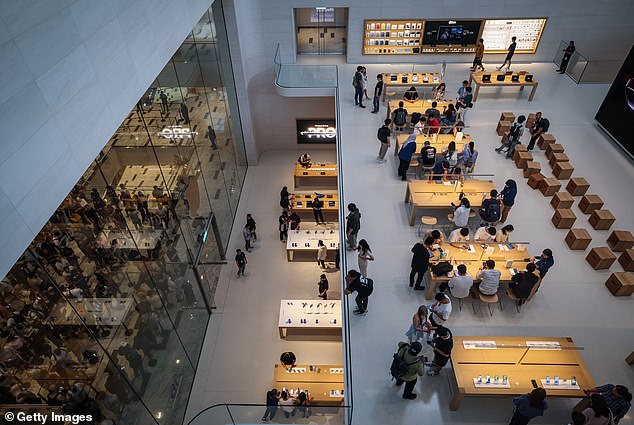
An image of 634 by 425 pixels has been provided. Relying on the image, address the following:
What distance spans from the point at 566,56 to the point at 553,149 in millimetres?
6401

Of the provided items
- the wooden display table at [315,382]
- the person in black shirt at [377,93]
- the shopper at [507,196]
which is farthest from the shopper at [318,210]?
the shopper at [507,196]

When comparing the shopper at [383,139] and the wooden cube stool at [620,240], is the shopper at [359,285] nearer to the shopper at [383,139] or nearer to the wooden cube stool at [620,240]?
the shopper at [383,139]

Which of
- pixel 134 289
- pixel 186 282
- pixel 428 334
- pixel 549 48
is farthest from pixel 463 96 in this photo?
pixel 134 289

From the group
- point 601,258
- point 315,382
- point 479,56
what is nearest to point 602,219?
point 601,258

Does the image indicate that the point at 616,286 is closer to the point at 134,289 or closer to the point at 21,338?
the point at 134,289

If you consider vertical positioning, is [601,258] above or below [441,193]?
below

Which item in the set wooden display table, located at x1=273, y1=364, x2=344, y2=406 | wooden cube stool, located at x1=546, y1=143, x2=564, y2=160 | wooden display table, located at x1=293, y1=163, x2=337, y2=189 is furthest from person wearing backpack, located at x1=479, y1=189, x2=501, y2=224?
wooden display table, located at x1=293, y1=163, x2=337, y2=189

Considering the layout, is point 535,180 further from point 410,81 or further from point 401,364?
point 401,364

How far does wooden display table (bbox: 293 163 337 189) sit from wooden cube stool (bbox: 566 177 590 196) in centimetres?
890

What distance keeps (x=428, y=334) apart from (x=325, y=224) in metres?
8.64

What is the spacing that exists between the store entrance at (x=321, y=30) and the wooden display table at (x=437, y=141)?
7665mm

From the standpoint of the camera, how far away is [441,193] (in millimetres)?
10492

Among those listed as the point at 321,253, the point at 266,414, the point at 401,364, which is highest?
the point at 401,364

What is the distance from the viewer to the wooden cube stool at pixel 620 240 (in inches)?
374
